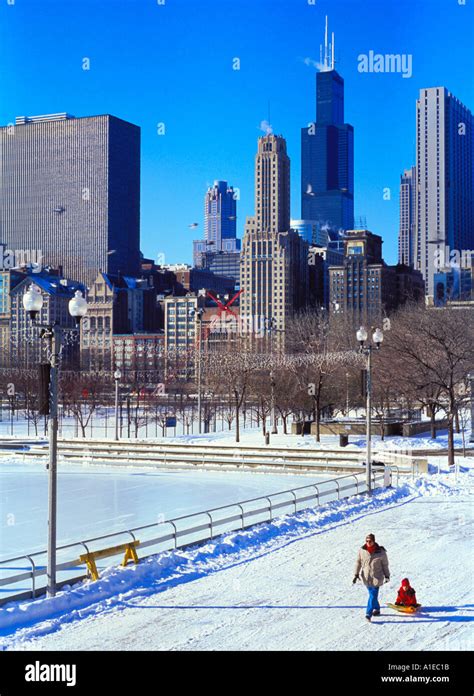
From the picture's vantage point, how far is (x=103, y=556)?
1557cm

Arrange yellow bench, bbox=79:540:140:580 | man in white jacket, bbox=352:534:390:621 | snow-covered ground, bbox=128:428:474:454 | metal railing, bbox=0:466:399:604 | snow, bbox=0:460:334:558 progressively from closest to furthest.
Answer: man in white jacket, bbox=352:534:390:621, metal railing, bbox=0:466:399:604, yellow bench, bbox=79:540:140:580, snow, bbox=0:460:334:558, snow-covered ground, bbox=128:428:474:454

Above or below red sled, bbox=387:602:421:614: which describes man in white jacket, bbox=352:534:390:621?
above

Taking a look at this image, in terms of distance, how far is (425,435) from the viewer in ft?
140

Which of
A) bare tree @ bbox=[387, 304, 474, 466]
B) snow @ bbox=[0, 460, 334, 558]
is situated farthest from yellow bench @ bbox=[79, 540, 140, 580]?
bare tree @ bbox=[387, 304, 474, 466]

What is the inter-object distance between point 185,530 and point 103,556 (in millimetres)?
2800

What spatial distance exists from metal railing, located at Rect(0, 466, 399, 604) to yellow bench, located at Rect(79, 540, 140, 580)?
0.17 m

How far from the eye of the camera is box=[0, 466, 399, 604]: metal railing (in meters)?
14.8

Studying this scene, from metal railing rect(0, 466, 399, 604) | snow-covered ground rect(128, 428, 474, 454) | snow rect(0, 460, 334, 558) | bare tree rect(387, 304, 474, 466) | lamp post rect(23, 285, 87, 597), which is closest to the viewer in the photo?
lamp post rect(23, 285, 87, 597)

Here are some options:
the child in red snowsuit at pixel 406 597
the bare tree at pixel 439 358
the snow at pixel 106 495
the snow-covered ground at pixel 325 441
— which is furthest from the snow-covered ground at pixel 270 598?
the snow-covered ground at pixel 325 441

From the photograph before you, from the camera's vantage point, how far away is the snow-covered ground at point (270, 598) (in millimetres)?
11898

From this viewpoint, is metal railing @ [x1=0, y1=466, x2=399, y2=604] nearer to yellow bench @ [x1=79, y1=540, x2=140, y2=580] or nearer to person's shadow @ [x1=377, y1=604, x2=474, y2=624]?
yellow bench @ [x1=79, y1=540, x2=140, y2=580]

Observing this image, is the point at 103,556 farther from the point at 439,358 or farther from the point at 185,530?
the point at 439,358

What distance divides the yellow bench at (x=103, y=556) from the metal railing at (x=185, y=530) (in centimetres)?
17
